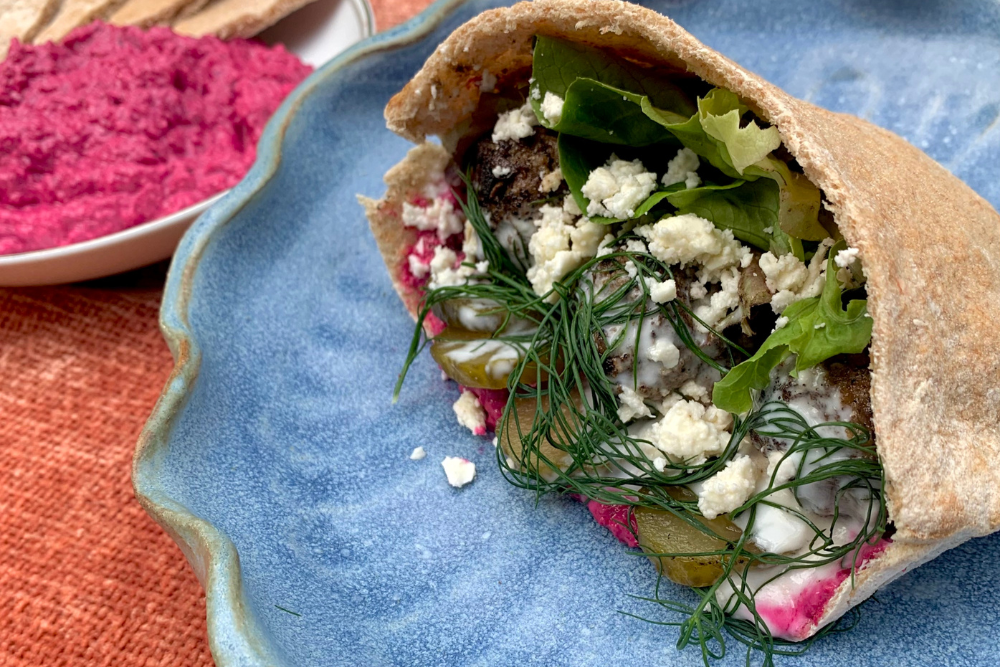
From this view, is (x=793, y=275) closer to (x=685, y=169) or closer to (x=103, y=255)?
(x=685, y=169)

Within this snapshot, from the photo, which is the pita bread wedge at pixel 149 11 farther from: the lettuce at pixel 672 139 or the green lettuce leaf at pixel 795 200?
the green lettuce leaf at pixel 795 200

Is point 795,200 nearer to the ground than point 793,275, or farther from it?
farther from it

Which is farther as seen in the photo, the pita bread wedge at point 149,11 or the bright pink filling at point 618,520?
the pita bread wedge at point 149,11

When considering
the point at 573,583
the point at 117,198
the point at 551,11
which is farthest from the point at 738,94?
the point at 117,198

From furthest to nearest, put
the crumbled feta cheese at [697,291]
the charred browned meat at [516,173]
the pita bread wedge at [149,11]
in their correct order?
the pita bread wedge at [149,11] → the charred browned meat at [516,173] → the crumbled feta cheese at [697,291]

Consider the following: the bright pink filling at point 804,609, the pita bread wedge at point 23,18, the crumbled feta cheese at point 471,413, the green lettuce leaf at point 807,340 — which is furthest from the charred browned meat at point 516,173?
the pita bread wedge at point 23,18

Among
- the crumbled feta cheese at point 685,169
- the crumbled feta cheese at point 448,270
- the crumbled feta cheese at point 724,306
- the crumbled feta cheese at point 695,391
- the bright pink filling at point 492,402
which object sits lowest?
the bright pink filling at point 492,402

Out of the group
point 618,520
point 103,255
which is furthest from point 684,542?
point 103,255
